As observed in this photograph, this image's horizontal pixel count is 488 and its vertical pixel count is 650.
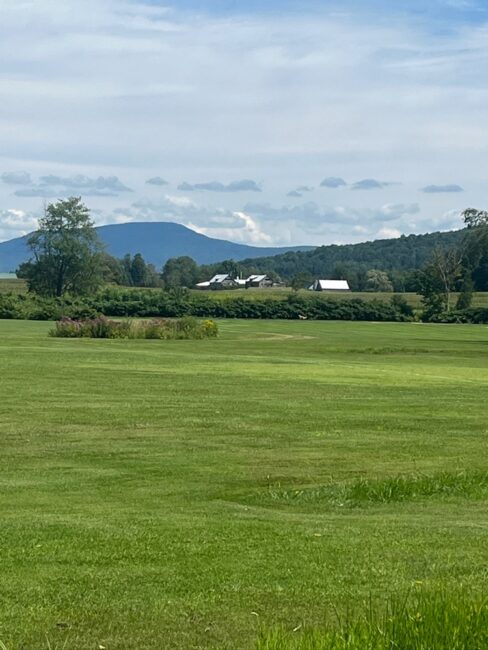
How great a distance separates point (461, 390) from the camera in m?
33.2

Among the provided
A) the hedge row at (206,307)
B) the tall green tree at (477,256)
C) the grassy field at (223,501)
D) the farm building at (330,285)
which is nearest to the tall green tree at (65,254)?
the hedge row at (206,307)

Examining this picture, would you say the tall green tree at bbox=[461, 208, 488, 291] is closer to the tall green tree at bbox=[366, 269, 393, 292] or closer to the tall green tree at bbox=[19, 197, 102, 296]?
the tall green tree at bbox=[366, 269, 393, 292]

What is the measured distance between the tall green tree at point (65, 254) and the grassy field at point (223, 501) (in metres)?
98.6

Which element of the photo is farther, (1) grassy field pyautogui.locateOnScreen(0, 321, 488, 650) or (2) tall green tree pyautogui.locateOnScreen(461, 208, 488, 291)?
(2) tall green tree pyautogui.locateOnScreen(461, 208, 488, 291)

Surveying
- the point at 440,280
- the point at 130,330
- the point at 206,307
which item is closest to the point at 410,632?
the point at 130,330

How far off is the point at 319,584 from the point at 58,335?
184 ft

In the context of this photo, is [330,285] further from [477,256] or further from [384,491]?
[384,491]

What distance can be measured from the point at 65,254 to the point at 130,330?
71.3 m

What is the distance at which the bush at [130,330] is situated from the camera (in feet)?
210

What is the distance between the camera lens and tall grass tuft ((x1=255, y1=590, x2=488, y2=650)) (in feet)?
20.3

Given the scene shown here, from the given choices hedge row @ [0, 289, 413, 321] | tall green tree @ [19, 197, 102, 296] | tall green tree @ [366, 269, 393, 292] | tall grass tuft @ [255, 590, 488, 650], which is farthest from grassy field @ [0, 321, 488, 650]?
tall green tree @ [366, 269, 393, 292]

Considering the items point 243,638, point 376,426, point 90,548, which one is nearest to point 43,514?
point 90,548

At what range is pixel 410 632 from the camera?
636 cm

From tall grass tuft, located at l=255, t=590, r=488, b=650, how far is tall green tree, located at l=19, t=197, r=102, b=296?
423ft
